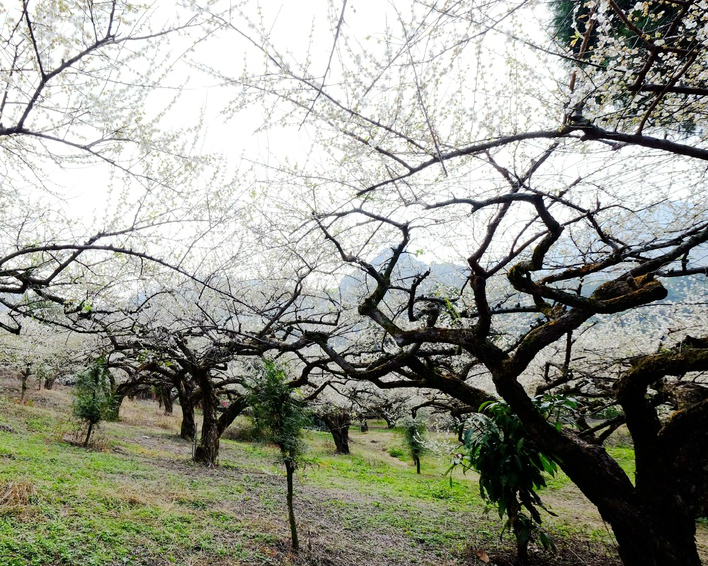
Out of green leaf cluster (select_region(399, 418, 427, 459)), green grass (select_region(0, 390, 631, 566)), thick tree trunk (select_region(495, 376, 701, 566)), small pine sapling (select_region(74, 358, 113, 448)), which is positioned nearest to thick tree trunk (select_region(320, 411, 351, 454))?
green leaf cluster (select_region(399, 418, 427, 459))

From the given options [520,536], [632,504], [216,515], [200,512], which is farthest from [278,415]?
[632,504]

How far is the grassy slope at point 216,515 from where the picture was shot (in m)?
4.67

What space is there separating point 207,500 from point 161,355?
2.70 metres

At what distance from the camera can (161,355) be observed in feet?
24.3

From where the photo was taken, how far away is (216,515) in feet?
20.4

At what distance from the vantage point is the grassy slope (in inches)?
184

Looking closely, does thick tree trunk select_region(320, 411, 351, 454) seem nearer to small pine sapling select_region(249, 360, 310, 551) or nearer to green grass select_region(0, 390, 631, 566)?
green grass select_region(0, 390, 631, 566)

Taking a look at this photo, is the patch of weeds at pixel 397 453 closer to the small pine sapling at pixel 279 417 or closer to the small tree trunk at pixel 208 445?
the small tree trunk at pixel 208 445

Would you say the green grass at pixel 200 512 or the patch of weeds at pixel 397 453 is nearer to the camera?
the green grass at pixel 200 512

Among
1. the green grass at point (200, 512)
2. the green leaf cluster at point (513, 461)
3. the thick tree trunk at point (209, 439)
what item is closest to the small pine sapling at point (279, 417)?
the green grass at point (200, 512)

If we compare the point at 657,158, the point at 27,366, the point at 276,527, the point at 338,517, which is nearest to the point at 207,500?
the point at 276,527

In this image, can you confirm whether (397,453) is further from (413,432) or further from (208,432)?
(208,432)

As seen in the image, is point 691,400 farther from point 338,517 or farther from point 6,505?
point 6,505

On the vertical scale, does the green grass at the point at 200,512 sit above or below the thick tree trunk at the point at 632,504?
below
